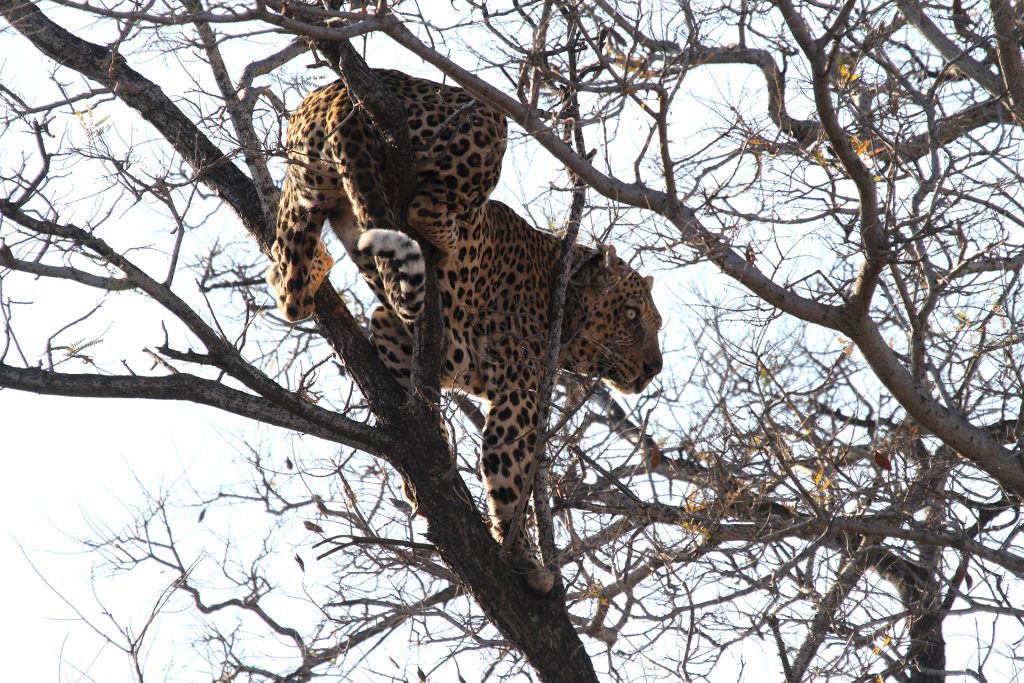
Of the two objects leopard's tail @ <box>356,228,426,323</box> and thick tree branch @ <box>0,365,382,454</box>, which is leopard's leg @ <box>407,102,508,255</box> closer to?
leopard's tail @ <box>356,228,426,323</box>

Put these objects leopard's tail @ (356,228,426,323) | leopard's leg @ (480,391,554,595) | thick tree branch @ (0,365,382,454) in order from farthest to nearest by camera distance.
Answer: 1. leopard's leg @ (480,391,554,595)
2. leopard's tail @ (356,228,426,323)
3. thick tree branch @ (0,365,382,454)

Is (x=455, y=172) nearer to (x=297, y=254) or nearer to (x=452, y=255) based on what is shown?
(x=452, y=255)

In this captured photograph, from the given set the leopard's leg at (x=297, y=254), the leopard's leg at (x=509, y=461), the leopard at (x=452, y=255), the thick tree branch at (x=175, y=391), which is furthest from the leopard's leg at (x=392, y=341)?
the thick tree branch at (x=175, y=391)

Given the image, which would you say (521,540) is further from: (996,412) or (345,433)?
(996,412)

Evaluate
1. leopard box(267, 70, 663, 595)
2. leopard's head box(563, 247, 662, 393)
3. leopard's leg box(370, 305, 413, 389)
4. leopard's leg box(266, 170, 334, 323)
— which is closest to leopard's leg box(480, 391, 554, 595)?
leopard box(267, 70, 663, 595)

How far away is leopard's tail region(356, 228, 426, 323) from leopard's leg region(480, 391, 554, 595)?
1.19 meters

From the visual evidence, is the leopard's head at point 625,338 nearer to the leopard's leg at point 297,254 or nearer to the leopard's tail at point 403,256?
the leopard's leg at point 297,254

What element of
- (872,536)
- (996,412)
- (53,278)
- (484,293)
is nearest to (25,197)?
(53,278)

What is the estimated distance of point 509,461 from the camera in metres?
6.53

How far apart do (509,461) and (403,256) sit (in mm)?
1836

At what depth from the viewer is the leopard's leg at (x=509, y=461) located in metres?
6.10

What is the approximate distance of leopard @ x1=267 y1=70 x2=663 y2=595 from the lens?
5406 mm

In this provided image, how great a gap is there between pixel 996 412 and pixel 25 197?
202 inches

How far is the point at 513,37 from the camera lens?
200 inches
